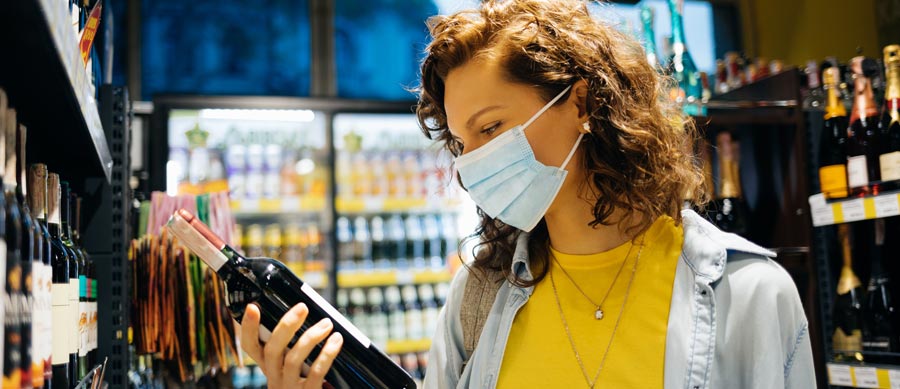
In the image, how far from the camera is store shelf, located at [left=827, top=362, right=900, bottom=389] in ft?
7.10

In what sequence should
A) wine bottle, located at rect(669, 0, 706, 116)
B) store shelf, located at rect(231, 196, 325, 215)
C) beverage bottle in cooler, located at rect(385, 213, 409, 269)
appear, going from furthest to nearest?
beverage bottle in cooler, located at rect(385, 213, 409, 269) → store shelf, located at rect(231, 196, 325, 215) → wine bottle, located at rect(669, 0, 706, 116)

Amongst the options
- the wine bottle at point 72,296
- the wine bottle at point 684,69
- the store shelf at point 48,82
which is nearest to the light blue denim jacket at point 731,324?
the wine bottle at point 72,296

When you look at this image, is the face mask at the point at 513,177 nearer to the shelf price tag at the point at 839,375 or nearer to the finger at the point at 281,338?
the finger at the point at 281,338

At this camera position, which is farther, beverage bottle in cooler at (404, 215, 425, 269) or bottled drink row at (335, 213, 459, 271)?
beverage bottle in cooler at (404, 215, 425, 269)

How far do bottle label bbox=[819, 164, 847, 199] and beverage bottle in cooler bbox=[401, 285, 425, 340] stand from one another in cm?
232

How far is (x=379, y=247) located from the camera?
13.8ft

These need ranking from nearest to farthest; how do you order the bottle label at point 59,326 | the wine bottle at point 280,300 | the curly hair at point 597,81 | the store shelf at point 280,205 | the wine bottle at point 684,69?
the bottle label at point 59,326 → the wine bottle at point 280,300 → the curly hair at point 597,81 → the wine bottle at point 684,69 → the store shelf at point 280,205

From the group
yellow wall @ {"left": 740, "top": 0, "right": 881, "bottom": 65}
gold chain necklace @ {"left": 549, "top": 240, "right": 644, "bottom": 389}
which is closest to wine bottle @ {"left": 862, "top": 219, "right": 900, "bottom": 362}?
gold chain necklace @ {"left": 549, "top": 240, "right": 644, "bottom": 389}

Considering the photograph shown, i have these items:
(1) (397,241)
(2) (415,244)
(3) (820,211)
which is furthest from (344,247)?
(3) (820,211)

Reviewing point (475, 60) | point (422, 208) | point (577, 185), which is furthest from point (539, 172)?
point (422, 208)

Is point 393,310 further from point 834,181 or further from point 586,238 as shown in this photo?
point 586,238

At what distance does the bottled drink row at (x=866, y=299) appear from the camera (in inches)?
102

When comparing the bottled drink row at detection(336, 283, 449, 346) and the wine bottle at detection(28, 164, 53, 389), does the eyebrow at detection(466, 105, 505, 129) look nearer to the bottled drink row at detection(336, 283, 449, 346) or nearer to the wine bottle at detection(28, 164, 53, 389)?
the wine bottle at detection(28, 164, 53, 389)

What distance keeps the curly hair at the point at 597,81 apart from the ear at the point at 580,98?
1cm
